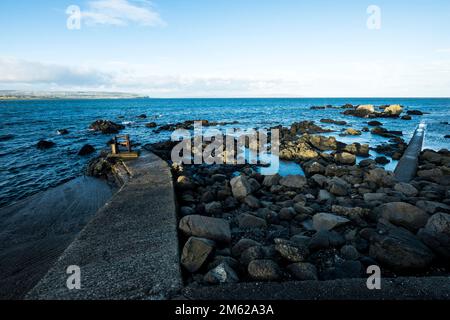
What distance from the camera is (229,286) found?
315 cm

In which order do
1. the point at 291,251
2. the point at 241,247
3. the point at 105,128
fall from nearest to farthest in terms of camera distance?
the point at 291,251 → the point at 241,247 → the point at 105,128

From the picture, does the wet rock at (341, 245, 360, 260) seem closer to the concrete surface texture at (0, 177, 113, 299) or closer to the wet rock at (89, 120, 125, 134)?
the concrete surface texture at (0, 177, 113, 299)

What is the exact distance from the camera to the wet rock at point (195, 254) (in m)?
3.80

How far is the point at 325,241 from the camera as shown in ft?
15.0

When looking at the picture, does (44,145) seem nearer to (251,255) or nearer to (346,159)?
(251,255)

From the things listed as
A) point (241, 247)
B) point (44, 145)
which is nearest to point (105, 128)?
point (44, 145)

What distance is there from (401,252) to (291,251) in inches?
67.6

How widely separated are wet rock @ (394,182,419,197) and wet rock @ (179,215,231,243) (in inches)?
238

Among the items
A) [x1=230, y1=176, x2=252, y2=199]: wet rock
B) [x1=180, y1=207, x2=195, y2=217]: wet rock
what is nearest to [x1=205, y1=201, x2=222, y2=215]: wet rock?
[x1=180, y1=207, x2=195, y2=217]: wet rock

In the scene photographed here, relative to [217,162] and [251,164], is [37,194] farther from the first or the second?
[251,164]

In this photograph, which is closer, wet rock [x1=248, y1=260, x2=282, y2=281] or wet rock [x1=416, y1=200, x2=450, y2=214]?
wet rock [x1=248, y1=260, x2=282, y2=281]

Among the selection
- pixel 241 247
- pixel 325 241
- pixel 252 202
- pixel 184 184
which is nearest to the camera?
pixel 241 247

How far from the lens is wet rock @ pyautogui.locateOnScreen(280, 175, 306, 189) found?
8.36m
